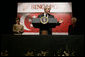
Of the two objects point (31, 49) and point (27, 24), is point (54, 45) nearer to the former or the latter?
point (31, 49)

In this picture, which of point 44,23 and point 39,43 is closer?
point 39,43

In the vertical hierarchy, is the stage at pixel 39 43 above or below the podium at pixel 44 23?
below

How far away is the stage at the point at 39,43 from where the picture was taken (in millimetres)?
1659

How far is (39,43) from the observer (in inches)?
66.1

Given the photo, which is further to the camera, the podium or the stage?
the podium

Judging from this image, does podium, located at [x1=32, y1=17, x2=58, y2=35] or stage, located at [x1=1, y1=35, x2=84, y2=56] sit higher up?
podium, located at [x1=32, y1=17, x2=58, y2=35]

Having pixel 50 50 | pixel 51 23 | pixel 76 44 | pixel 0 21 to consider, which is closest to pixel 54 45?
pixel 50 50

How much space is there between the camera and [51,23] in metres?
2.06

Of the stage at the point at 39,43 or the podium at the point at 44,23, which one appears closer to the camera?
the stage at the point at 39,43

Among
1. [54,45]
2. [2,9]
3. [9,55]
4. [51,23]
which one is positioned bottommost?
[9,55]

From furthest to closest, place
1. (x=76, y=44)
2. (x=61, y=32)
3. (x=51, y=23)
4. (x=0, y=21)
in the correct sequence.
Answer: (x=61, y=32) < (x=0, y=21) < (x=51, y=23) < (x=76, y=44)

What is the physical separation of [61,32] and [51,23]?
1180 mm

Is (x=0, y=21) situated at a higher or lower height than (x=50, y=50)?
higher

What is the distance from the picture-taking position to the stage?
1659 mm
